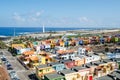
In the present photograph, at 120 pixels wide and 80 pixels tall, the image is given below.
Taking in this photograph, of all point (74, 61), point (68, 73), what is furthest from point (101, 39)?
point (68, 73)

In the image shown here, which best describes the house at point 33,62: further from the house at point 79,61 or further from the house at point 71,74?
the house at point 71,74

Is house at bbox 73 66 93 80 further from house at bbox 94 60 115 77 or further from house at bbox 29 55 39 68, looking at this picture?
house at bbox 29 55 39 68

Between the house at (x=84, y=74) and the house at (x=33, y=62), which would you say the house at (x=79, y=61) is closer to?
the house at (x=33, y=62)

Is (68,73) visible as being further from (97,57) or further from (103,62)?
(97,57)

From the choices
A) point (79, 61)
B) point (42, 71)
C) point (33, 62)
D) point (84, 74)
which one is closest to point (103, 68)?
point (84, 74)

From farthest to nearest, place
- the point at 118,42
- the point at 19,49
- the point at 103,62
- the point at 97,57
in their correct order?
the point at 118,42 → the point at 19,49 → the point at 97,57 → the point at 103,62

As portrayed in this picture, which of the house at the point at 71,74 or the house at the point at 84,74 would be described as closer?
the house at the point at 71,74

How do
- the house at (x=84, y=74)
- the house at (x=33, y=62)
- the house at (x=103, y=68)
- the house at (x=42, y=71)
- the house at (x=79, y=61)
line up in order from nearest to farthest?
the house at (x=84, y=74)
the house at (x=42, y=71)
the house at (x=103, y=68)
the house at (x=79, y=61)
the house at (x=33, y=62)

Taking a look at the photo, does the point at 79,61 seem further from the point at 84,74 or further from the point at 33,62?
the point at 84,74

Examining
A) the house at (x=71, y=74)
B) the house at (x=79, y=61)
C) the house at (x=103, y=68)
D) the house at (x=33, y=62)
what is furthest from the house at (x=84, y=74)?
the house at (x=33, y=62)

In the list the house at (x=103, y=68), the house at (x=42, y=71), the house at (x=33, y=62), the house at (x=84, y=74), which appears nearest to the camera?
the house at (x=84, y=74)

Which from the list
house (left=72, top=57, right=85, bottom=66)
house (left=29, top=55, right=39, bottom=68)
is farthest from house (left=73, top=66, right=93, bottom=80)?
house (left=29, top=55, right=39, bottom=68)
